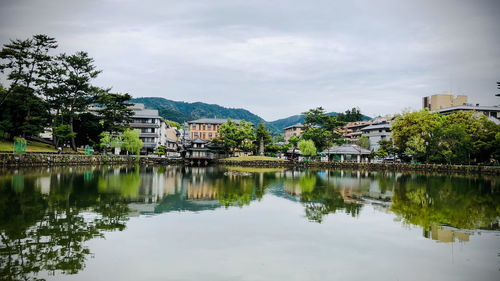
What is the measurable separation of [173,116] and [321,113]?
11763 centimetres

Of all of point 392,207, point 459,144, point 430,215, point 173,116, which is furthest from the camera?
point 173,116

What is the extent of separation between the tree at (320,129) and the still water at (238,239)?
53.6 m

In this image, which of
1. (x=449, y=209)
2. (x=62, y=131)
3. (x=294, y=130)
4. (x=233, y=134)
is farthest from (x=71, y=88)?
(x=294, y=130)

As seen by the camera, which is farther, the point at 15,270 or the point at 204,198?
the point at 204,198

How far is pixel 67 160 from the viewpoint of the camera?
46625mm

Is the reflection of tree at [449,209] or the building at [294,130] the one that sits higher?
the building at [294,130]

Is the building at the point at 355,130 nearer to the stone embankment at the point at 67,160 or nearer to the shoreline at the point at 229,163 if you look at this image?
the shoreline at the point at 229,163

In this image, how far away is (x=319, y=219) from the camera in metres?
14.0

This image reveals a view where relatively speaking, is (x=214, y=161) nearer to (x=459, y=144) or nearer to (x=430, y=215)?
(x=459, y=144)

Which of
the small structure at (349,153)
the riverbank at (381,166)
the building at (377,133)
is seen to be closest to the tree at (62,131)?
the riverbank at (381,166)

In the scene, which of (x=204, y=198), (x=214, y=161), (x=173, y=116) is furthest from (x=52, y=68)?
(x=173, y=116)

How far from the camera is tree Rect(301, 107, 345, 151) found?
71744 mm

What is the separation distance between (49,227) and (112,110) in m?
51.8

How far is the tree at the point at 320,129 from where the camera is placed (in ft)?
235
